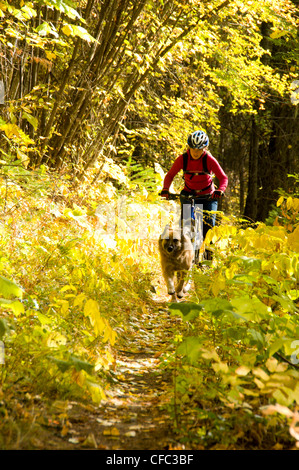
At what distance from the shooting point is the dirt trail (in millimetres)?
2621

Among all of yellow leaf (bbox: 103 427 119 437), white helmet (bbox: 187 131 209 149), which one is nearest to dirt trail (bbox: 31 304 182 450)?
yellow leaf (bbox: 103 427 119 437)

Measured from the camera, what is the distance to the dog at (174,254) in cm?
683

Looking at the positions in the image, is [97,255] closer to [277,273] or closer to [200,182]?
[200,182]

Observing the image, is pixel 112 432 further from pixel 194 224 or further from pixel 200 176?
pixel 200 176

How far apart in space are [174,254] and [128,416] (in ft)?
12.8

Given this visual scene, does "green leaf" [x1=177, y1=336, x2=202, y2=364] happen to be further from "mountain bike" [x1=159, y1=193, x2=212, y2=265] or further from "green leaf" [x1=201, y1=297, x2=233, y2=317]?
"mountain bike" [x1=159, y1=193, x2=212, y2=265]

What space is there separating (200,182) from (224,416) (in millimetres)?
4605

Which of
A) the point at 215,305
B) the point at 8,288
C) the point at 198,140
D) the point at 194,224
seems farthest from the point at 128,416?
the point at 198,140

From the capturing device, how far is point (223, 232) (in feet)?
13.8

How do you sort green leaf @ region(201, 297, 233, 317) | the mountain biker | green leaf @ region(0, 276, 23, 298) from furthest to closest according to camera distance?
the mountain biker
green leaf @ region(201, 297, 233, 317)
green leaf @ region(0, 276, 23, 298)

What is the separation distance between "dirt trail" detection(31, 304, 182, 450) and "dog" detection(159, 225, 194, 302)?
2.27 metres

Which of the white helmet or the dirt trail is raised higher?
the white helmet

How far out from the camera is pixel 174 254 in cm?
686

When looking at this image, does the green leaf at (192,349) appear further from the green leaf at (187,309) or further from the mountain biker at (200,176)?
the mountain biker at (200,176)
